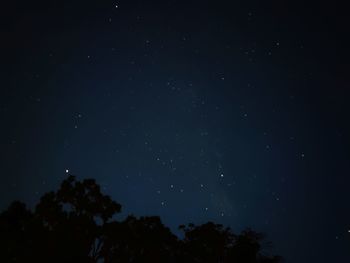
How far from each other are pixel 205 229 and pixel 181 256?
9.41 feet

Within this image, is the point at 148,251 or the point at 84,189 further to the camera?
the point at 148,251

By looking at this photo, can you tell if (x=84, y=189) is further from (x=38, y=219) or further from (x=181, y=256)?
(x=181, y=256)

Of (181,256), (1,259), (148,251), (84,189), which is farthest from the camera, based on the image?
(181,256)

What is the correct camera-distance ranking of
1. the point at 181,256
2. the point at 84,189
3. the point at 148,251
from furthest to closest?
1. the point at 181,256
2. the point at 148,251
3. the point at 84,189

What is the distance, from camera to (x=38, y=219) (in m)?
20.0

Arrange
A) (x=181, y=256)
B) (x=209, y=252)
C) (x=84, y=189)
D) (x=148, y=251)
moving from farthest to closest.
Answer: (x=209, y=252) < (x=181, y=256) < (x=148, y=251) < (x=84, y=189)

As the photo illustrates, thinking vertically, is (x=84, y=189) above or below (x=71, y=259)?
above

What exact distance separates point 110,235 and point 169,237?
4238 mm

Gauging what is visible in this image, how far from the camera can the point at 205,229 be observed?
1073 inches

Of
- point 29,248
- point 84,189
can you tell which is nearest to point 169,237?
point 84,189

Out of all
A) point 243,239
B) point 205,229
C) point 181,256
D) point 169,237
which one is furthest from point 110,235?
point 243,239

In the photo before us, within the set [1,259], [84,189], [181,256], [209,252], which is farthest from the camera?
[209,252]

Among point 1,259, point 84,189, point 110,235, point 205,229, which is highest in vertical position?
point 205,229

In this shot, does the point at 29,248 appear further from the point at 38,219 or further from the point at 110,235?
the point at 110,235
